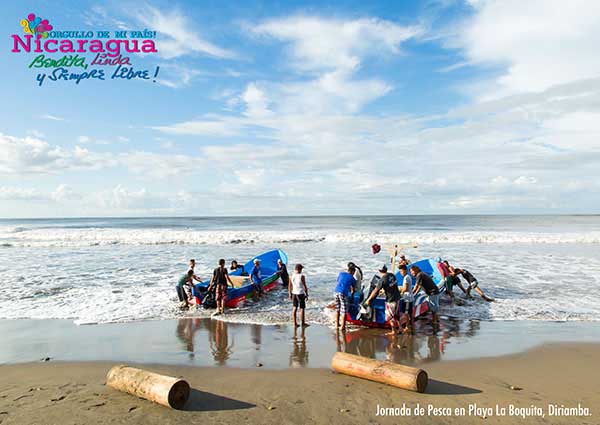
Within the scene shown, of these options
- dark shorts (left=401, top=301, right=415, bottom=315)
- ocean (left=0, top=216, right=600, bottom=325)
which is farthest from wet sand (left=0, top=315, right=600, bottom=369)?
ocean (left=0, top=216, right=600, bottom=325)

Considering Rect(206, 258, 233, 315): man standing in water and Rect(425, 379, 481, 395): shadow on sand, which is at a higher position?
Rect(206, 258, 233, 315): man standing in water

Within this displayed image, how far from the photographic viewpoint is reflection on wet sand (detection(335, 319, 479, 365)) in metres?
7.74

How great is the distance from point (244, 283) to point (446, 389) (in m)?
8.78

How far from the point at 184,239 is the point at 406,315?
29.2 meters

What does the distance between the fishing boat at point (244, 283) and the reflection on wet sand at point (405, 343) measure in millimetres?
3970

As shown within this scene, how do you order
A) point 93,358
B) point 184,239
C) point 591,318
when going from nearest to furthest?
point 93,358, point 591,318, point 184,239

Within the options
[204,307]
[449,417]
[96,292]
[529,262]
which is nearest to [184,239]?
[96,292]

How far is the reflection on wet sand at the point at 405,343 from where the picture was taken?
7.74m

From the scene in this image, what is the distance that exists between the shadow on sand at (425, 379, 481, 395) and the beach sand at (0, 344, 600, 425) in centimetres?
2

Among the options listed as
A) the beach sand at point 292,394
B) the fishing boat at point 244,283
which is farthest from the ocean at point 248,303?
the beach sand at point 292,394

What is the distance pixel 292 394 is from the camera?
5863mm

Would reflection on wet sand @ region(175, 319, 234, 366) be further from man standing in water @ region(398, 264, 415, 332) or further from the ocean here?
man standing in water @ region(398, 264, 415, 332)

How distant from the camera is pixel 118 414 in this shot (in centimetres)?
517

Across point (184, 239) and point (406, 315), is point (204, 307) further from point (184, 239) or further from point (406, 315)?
point (184, 239)
